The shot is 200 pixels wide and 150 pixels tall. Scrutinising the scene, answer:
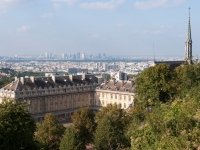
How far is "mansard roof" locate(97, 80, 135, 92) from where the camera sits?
83.6m

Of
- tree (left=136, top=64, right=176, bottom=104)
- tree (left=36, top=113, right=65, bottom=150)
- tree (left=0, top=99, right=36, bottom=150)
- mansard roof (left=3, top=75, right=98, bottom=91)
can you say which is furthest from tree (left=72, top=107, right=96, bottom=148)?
mansard roof (left=3, top=75, right=98, bottom=91)

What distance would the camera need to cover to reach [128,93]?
82.4 metres

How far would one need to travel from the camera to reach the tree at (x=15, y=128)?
28641mm

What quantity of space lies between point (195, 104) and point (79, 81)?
60511mm

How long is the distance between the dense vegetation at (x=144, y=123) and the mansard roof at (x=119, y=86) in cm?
2842

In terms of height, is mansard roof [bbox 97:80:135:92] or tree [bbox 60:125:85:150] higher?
mansard roof [bbox 97:80:135:92]

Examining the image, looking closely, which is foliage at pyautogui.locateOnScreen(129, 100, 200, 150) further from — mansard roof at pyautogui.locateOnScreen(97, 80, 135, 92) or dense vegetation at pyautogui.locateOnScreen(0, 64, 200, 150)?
mansard roof at pyautogui.locateOnScreen(97, 80, 135, 92)

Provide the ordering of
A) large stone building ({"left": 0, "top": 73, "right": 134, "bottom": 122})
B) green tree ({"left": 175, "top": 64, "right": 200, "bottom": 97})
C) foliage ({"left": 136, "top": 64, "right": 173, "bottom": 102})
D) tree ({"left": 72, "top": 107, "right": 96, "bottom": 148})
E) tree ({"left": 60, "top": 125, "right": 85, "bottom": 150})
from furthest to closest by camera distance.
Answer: large stone building ({"left": 0, "top": 73, "right": 134, "bottom": 122})
tree ({"left": 72, "top": 107, "right": 96, "bottom": 148})
foliage ({"left": 136, "top": 64, "right": 173, "bottom": 102})
green tree ({"left": 175, "top": 64, "right": 200, "bottom": 97})
tree ({"left": 60, "top": 125, "right": 85, "bottom": 150})

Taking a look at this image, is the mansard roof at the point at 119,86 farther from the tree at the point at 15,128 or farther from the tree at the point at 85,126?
the tree at the point at 15,128

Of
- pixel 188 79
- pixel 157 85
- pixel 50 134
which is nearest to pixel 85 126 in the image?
pixel 50 134

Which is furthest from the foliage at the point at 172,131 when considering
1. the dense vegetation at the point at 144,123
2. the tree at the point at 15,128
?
the tree at the point at 15,128

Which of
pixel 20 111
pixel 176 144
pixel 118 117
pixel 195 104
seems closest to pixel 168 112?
pixel 195 104

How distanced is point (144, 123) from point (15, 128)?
11109mm

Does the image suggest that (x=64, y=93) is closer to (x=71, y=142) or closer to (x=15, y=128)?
(x=71, y=142)
